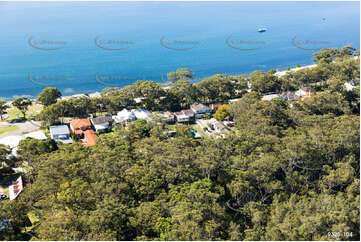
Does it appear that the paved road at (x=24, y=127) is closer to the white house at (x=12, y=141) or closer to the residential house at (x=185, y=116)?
the white house at (x=12, y=141)

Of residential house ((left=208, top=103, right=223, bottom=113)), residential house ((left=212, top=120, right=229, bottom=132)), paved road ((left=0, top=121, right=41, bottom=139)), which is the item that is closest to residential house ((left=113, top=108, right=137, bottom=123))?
paved road ((left=0, top=121, right=41, bottom=139))

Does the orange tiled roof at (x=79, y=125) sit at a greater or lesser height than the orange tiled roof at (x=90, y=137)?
greater

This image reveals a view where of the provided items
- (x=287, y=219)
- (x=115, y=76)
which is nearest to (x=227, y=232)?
(x=287, y=219)

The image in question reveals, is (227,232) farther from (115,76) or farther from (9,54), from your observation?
(9,54)

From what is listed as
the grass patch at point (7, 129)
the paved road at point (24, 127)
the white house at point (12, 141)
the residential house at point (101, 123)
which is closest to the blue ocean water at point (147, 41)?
the paved road at point (24, 127)

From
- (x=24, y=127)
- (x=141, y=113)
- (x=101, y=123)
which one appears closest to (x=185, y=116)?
(x=141, y=113)

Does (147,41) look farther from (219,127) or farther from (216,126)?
(219,127)

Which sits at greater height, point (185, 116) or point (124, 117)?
point (124, 117)
